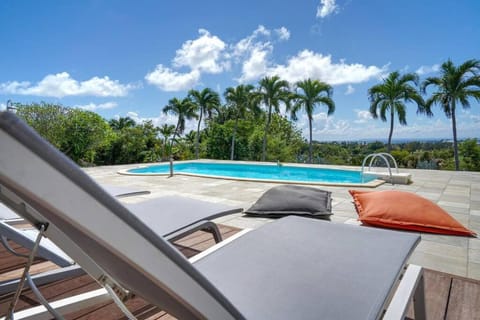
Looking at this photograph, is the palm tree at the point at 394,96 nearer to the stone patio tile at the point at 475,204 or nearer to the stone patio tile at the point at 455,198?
the stone patio tile at the point at 455,198

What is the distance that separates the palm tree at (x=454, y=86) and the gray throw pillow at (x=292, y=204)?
1266 cm

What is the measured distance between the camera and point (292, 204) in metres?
3.97

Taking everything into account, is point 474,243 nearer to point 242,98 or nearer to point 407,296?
point 407,296

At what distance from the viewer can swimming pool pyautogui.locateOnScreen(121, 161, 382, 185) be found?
31.9 ft

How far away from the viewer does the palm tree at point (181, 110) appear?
21.7m

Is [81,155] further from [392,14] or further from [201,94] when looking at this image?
[392,14]

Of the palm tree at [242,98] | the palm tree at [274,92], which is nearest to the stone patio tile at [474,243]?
the palm tree at [274,92]

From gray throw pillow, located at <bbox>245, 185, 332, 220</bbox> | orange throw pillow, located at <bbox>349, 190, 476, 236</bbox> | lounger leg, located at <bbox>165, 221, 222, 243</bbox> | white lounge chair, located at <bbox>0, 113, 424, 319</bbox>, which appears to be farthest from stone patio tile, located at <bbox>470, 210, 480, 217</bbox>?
lounger leg, located at <bbox>165, 221, 222, 243</bbox>

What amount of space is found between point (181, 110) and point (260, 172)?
12.4m

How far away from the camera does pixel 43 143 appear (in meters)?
0.40

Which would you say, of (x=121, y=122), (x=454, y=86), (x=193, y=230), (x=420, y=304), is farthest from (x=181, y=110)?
(x=420, y=304)

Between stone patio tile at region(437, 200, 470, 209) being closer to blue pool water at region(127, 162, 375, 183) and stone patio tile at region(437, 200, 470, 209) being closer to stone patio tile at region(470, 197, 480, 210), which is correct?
stone patio tile at region(470, 197, 480, 210)

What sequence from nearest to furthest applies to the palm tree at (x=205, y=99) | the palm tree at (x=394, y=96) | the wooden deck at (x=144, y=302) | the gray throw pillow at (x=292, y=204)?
1. the wooden deck at (x=144, y=302)
2. the gray throw pillow at (x=292, y=204)
3. the palm tree at (x=394, y=96)
4. the palm tree at (x=205, y=99)

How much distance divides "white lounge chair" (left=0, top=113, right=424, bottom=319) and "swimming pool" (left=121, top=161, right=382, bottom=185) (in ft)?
23.5
